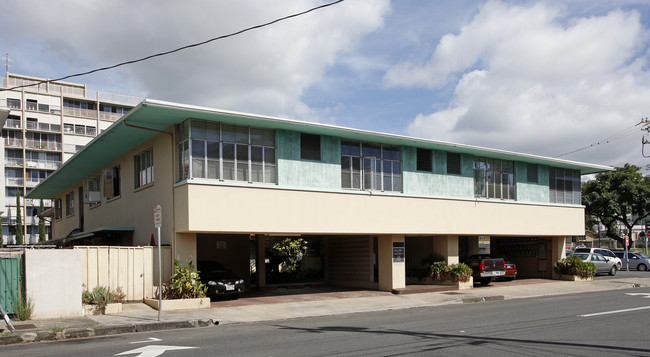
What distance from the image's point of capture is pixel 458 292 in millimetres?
23703

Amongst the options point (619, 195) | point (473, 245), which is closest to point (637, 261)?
point (619, 195)

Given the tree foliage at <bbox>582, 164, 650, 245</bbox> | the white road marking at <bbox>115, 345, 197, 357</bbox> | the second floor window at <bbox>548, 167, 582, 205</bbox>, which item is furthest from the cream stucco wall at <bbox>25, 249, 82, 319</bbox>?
the tree foliage at <bbox>582, 164, 650, 245</bbox>

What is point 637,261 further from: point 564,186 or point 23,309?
point 23,309

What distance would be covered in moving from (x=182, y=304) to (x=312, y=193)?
6.05 meters

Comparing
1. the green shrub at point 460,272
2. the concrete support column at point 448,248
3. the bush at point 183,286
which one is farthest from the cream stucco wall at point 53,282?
the concrete support column at point 448,248

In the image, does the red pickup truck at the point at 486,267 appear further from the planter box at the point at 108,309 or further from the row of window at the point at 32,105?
the row of window at the point at 32,105

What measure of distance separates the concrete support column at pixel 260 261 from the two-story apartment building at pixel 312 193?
77mm

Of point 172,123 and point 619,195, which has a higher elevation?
point 172,123

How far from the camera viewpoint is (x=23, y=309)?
14797 millimetres

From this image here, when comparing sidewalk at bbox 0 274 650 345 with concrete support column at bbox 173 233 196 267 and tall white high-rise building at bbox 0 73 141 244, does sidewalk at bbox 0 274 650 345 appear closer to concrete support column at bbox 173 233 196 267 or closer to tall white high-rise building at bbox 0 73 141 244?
concrete support column at bbox 173 233 196 267

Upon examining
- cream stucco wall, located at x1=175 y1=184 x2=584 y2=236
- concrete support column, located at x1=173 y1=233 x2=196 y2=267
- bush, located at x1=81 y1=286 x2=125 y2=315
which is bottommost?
bush, located at x1=81 y1=286 x2=125 y2=315

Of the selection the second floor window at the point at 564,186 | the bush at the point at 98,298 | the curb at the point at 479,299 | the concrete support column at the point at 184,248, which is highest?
the second floor window at the point at 564,186

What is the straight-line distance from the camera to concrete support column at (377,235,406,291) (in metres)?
23.6

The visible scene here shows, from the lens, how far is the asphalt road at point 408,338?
394 inches
